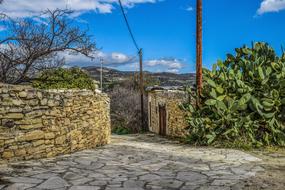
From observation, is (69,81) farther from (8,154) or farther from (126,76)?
(126,76)

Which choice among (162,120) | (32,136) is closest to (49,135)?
(32,136)

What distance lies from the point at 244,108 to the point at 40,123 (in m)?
5.82

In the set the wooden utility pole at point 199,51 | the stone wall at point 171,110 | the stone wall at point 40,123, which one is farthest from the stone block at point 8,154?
the stone wall at point 171,110

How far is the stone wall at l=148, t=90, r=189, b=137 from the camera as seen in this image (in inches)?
638

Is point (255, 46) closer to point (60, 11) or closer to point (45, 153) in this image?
point (60, 11)

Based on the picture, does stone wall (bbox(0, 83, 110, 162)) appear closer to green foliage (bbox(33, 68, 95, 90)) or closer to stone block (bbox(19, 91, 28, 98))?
stone block (bbox(19, 91, 28, 98))

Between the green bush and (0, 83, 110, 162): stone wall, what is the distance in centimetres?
352

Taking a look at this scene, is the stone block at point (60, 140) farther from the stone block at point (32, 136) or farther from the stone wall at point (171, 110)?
the stone wall at point (171, 110)

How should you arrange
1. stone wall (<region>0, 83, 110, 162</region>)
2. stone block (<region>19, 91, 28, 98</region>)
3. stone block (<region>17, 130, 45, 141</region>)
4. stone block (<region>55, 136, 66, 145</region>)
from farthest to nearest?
stone block (<region>55, 136, 66, 145</region>)
stone block (<region>19, 91, 28, 98</region>)
stone block (<region>17, 130, 45, 141</region>)
stone wall (<region>0, 83, 110, 162</region>)

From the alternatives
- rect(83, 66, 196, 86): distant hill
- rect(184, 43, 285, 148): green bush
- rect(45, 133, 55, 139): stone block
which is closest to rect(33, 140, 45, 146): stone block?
rect(45, 133, 55, 139): stone block

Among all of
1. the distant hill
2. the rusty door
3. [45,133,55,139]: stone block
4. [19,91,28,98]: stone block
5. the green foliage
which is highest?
the distant hill

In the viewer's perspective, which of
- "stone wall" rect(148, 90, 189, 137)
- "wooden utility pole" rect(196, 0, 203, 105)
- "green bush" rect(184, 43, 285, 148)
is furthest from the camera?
"stone wall" rect(148, 90, 189, 137)

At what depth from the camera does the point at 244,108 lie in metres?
10.4

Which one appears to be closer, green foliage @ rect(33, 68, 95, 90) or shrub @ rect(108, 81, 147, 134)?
green foliage @ rect(33, 68, 95, 90)
